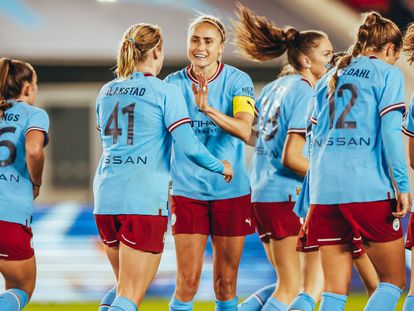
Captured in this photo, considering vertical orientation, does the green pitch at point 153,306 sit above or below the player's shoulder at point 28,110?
below

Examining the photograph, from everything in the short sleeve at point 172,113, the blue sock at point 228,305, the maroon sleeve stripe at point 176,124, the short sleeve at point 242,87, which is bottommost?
the blue sock at point 228,305

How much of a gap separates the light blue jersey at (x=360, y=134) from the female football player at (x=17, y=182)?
164 centimetres

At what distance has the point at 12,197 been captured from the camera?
222 inches

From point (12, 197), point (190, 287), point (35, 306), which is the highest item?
point (12, 197)

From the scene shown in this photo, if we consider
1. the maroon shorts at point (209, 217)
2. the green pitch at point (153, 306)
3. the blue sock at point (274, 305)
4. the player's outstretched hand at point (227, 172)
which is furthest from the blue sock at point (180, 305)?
the green pitch at point (153, 306)

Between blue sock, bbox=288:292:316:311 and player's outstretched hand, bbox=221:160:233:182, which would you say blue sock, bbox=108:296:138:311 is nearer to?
player's outstretched hand, bbox=221:160:233:182

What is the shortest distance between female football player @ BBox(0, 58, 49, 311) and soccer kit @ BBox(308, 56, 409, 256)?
163cm

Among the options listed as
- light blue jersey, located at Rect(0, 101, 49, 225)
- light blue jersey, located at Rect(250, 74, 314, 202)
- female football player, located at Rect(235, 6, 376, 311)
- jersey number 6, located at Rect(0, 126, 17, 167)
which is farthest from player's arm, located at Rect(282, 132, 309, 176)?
jersey number 6, located at Rect(0, 126, 17, 167)

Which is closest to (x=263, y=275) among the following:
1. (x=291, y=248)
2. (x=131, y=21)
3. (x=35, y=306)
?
(x=35, y=306)

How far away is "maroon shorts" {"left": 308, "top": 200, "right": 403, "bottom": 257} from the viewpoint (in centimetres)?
495

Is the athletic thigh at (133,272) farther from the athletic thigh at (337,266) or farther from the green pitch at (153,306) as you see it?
the green pitch at (153,306)

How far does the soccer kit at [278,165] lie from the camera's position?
606cm

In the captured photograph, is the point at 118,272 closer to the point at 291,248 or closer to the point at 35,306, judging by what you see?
the point at 291,248

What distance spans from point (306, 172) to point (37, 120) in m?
1.59
